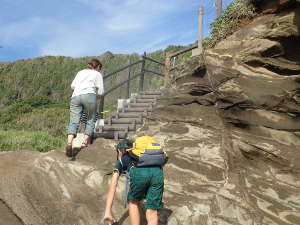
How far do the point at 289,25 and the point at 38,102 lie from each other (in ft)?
57.3

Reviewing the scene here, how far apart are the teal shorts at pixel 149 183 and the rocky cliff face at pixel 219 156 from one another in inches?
20.2

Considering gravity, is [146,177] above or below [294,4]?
below

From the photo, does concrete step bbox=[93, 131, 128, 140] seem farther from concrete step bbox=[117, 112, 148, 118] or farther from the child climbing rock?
the child climbing rock

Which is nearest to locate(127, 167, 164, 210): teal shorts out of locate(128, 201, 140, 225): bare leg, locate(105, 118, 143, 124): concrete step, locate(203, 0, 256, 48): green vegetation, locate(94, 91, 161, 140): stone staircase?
locate(128, 201, 140, 225): bare leg

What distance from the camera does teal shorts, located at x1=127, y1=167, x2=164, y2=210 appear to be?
3.39m

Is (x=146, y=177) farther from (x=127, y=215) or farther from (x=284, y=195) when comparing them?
(x=284, y=195)

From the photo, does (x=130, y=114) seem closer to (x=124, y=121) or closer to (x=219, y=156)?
(x=124, y=121)

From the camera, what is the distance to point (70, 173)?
185 inches

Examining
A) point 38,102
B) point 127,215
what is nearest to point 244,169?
point 127,215

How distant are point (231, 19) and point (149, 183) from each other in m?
4.55

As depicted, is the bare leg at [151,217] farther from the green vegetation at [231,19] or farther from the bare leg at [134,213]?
the green vegetation at [231,19]

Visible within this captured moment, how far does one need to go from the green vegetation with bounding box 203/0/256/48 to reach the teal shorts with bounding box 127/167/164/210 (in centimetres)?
410

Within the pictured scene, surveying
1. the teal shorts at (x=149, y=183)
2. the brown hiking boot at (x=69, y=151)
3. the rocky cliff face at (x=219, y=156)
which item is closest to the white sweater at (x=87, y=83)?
the brown hiking boot at (x=69, y=151)

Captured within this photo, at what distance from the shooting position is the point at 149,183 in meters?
3.42
